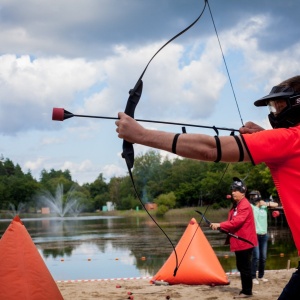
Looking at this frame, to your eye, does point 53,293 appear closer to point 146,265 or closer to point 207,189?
point 146,265

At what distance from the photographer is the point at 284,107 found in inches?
134

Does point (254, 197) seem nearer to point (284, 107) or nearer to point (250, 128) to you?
point (250, 128)

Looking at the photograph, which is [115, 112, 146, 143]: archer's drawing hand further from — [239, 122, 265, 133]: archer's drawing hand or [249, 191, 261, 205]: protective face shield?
[249, 191, 261, 205]: protective face shield

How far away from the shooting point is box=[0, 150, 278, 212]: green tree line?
214ft

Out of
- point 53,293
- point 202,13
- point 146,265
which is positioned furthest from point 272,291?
point 202,13

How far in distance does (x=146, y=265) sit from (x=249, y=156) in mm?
12047

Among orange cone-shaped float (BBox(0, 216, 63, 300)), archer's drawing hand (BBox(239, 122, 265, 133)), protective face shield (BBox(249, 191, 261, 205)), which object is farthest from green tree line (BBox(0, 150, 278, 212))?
archer's drawing hand (BBox(239, 122, 265, 133))

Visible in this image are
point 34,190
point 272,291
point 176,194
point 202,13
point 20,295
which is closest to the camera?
point 202,13

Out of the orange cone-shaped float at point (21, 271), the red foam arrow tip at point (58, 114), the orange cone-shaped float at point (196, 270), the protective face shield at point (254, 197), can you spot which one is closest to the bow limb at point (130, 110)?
the red foam arrow tip at point (58, 114)

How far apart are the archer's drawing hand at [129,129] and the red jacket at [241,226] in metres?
5.92

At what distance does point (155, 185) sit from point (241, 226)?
80413 millimetres

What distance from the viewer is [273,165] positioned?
11.0 feet

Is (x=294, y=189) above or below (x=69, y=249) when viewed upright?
above

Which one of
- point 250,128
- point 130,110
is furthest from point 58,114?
point 250,128
